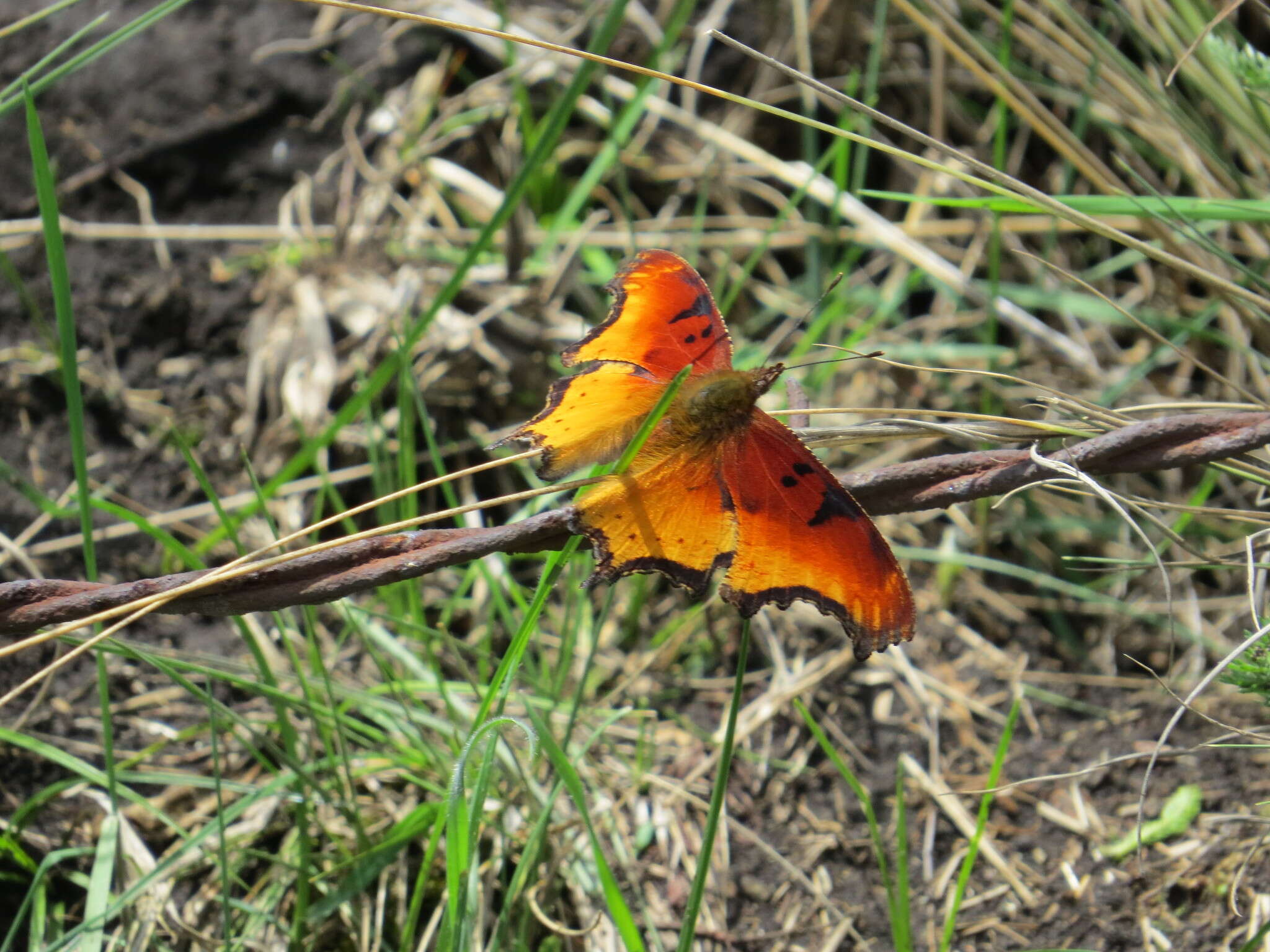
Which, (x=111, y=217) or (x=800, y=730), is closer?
(x=800, y=730)

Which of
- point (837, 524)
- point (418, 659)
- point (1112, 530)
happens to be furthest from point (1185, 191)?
point (418, 659)

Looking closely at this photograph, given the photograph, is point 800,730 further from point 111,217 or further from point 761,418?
point 111,217

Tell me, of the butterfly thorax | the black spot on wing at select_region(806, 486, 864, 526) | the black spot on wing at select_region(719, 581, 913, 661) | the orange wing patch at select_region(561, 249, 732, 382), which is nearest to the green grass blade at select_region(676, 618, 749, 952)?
the black spot on wing at select_region(719, 581, 913, 661)

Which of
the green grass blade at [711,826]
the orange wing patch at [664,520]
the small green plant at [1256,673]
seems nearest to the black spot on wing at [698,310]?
the orange wing patch at [664,520]

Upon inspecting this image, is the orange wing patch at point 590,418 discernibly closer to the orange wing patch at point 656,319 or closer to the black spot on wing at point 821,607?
the orange wing patch at point 656,319

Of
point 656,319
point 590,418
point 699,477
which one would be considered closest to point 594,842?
point 699,477

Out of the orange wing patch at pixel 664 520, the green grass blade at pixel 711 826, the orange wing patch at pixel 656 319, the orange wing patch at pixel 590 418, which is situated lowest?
the green grass blade at pixel 711 826

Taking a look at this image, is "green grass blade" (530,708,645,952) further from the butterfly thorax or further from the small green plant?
the small green plant
